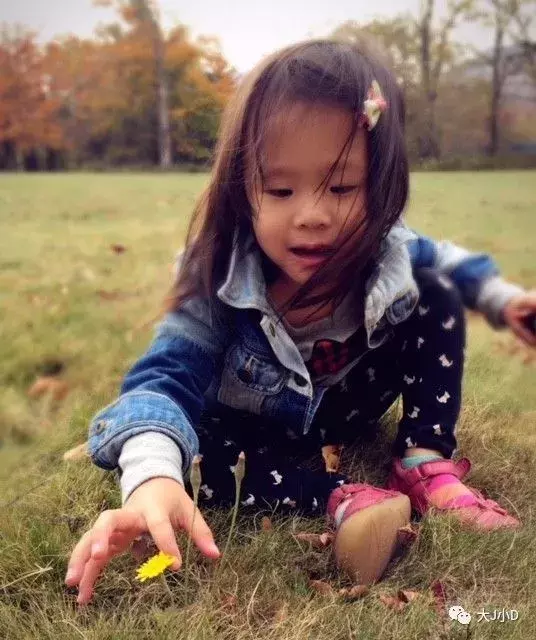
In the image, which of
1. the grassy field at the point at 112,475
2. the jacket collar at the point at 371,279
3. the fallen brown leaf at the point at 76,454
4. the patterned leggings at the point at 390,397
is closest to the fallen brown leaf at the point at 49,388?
the grassy field at the point at 112,475

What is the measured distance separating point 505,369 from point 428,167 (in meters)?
0.36

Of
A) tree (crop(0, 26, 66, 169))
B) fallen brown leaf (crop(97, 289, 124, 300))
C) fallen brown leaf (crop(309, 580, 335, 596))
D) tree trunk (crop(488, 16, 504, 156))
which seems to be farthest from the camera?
fallen brown leaf (crop(97, 289, 124, 300))

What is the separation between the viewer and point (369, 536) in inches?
26.3

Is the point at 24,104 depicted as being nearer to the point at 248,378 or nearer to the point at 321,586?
the point at 248,378

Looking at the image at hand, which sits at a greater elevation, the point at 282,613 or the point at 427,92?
the point at 427,92

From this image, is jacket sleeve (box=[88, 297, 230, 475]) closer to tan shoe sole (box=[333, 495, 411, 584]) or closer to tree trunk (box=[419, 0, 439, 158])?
tan shoe sole (box=[333, 495, 411, 584])

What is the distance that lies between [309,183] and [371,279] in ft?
0.55

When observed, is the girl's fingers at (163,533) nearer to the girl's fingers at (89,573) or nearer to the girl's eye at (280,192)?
the girl's fingers at (89,573)

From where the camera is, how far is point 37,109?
1282 millimetres

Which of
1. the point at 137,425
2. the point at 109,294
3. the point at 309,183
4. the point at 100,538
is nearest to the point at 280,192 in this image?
the point at 309,183

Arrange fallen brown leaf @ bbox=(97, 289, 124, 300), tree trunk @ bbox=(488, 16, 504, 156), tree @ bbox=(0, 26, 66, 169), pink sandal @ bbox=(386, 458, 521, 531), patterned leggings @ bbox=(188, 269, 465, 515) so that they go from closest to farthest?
pink sandal @ bbox=(386, 458, 521, 531), patterned leggings @ bbox=(188, 269, 465, 515), tree trunk @ bbox=(488, 16, 504, 156), tree @ bbox=(0, 26, 66, 169), fallen brown leaf @ bbox=(97, 289, 124, 300)

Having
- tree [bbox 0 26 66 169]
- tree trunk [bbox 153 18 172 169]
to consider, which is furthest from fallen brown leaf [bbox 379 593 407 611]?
tree [bbox 0 26 66 169]

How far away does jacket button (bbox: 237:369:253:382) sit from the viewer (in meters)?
0.85

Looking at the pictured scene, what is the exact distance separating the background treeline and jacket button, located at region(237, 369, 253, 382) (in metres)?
0.32
